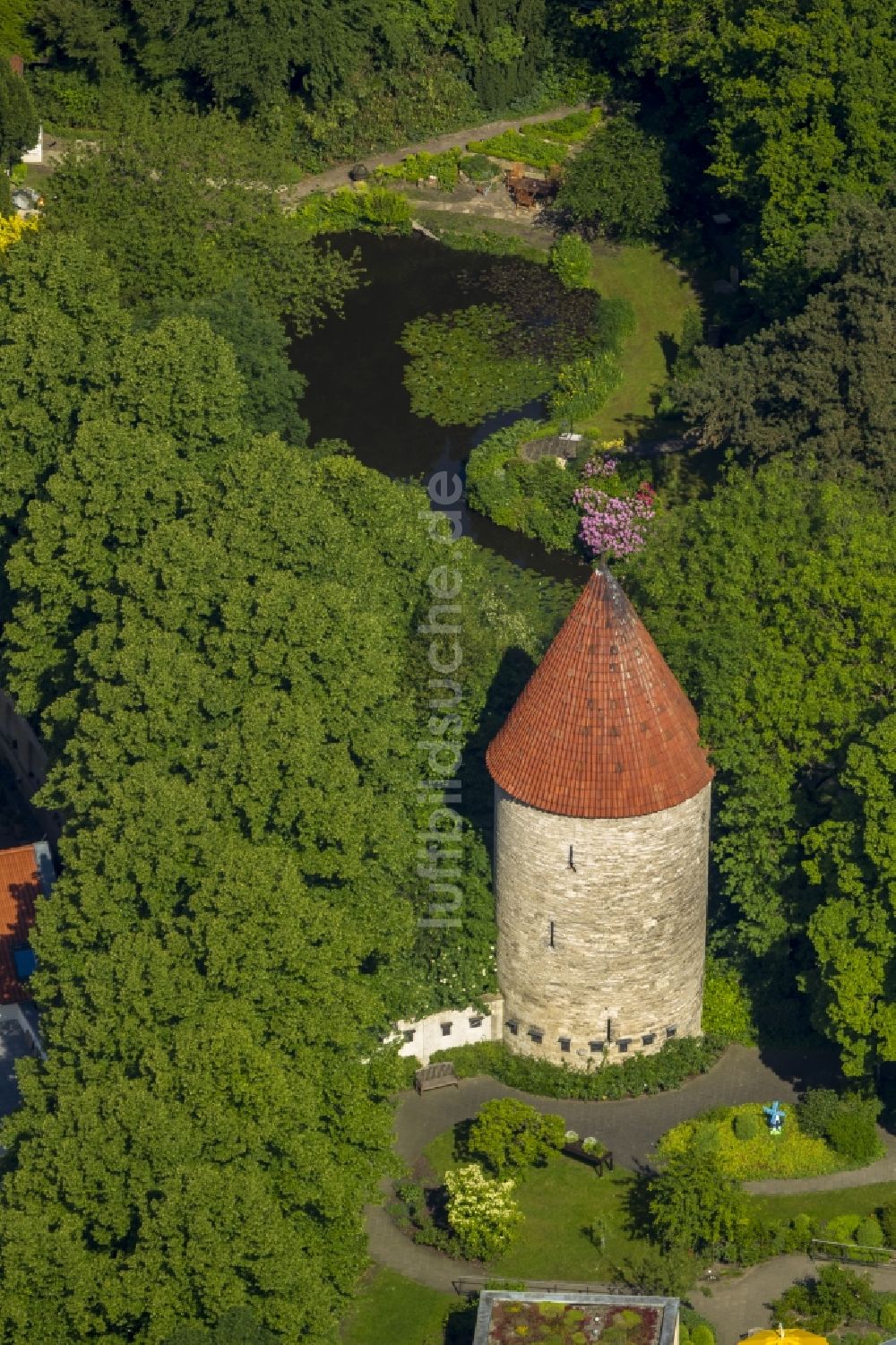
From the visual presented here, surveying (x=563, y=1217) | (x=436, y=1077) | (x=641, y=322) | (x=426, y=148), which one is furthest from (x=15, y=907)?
(x=426, y=148)

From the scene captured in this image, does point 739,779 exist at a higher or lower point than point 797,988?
higher

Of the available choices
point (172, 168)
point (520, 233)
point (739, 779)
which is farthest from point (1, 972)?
point (520, 233)

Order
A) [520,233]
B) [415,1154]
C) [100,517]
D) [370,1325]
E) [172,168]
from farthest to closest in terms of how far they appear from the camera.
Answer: [520,233] → [172,168] → [100,517] → [415,1154] → [370,1325]

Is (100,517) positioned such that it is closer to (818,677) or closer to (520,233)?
(818,677)

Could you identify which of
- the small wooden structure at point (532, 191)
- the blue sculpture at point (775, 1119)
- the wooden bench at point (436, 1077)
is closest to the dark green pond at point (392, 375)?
the small wooden structure at point (532, 191)

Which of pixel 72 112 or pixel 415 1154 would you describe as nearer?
pixel 415 1154

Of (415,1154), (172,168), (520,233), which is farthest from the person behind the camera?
(520,233)
